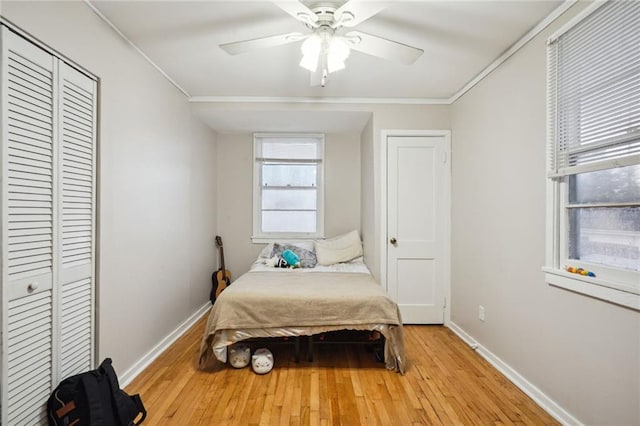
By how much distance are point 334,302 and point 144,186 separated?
68.4 inches

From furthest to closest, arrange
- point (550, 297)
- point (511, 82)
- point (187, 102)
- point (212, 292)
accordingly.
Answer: point (212, 292), point (187, 102), point (511, 82), point (550, 297)

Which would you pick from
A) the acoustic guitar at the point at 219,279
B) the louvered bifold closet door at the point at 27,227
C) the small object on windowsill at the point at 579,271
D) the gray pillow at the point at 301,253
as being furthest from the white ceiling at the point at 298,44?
the acoustic guitar at the point at 219,279

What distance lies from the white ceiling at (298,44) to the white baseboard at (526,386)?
2.36 meters

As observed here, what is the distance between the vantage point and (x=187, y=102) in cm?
322

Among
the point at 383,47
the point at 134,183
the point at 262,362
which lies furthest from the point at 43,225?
the point at 383,47

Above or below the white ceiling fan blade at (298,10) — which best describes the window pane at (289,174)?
below

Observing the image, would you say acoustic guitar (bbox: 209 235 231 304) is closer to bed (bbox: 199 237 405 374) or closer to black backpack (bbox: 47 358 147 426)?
bed (bbox: 199 237 405 374)

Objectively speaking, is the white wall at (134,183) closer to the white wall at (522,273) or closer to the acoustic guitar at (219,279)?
the acoustic guitar at (219,279)

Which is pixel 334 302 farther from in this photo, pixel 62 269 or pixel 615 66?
pixel 615 66

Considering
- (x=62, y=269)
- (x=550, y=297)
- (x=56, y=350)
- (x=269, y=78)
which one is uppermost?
(x=269, y=78)

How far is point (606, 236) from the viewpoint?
1.58m

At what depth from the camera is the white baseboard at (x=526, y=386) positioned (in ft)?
5.71

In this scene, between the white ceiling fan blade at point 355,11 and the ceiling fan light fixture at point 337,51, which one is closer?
the white ceiling fan blade at point 355,11

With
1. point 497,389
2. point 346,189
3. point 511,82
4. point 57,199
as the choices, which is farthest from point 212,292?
point 511,82
